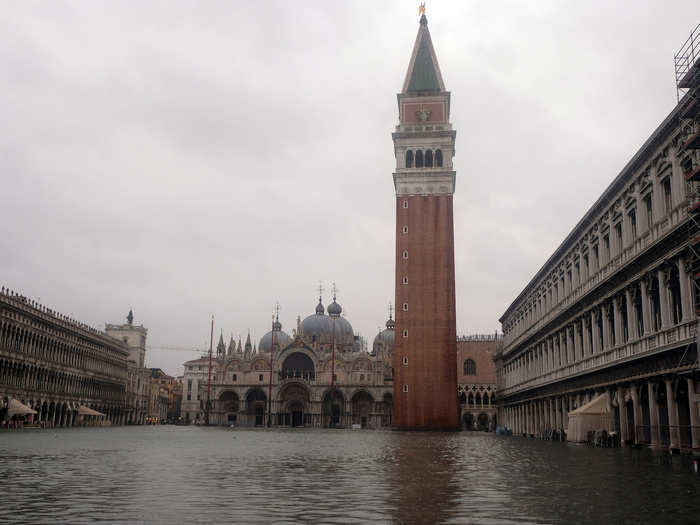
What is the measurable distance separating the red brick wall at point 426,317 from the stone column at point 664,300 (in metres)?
45.8

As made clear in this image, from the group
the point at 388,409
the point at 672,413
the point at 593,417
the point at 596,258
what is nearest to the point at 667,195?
the point at 672,413

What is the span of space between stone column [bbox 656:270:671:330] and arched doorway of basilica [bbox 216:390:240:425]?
89509 mm

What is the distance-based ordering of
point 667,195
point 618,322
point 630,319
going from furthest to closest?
Answer: 1. point 618,322
2. point 630,319
3. point 667,195

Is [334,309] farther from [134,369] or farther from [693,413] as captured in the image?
[693,413]

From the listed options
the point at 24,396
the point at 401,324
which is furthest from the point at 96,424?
the point at 401,324

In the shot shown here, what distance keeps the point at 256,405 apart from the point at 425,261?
153ft

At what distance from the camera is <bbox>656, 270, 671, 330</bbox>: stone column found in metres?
25.8

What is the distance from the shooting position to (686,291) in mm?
23906

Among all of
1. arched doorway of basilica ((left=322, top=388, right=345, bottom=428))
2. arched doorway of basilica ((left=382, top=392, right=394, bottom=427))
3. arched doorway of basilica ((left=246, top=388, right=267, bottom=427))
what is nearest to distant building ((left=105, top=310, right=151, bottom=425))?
arched doorway of basilica ((left=246, top=388, right=267, bottom=427))

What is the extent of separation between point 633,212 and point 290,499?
23.1 metres

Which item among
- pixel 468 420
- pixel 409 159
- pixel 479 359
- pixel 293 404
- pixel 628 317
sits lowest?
pixel 468 420

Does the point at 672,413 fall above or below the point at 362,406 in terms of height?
below

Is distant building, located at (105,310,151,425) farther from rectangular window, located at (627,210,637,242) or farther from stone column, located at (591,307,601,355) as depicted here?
rectangular window, located at (627,210,637,242)

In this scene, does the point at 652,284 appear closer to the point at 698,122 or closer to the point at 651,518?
the point at 698,122
